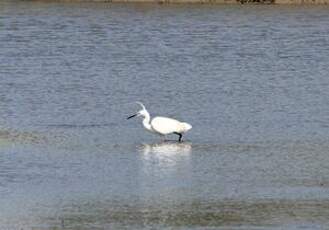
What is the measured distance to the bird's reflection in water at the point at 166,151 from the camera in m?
16.4

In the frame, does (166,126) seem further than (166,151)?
→ Yes

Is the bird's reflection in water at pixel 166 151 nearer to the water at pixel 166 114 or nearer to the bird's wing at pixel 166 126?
the water at pixel 166 114

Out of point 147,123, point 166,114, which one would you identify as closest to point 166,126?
point 147,123

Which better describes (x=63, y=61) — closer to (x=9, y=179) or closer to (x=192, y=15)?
(x=192, y=15)

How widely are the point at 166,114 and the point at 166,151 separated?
3.28m

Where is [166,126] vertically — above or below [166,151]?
above

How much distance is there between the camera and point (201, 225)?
12375mm

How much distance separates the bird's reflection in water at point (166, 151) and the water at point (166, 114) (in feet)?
0.08

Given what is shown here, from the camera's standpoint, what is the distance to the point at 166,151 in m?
17.1

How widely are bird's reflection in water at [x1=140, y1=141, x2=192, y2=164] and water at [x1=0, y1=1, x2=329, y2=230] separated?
0.03 meters

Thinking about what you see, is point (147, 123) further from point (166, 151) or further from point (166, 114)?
point (166, 114)

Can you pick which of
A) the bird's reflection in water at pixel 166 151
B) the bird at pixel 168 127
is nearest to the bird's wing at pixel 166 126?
the bird at pixel 168 127

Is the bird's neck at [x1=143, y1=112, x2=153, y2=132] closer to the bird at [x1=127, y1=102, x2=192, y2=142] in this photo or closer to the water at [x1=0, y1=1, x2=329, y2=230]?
the bird at [x1=127, y1=102, x2=192, y2=142]

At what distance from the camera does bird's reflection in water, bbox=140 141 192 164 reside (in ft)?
53.9
